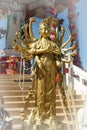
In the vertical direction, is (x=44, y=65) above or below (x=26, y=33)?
below

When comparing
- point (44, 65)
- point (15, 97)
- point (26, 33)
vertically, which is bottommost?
point (15, 97)

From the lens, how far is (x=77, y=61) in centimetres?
858

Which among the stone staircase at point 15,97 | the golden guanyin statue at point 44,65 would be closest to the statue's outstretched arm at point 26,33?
the golden guanyin statue at point 44,65

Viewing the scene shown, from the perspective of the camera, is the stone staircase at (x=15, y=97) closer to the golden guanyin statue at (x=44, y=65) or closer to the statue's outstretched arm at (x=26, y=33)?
the golden guanyin statue at (x=44, y=65)

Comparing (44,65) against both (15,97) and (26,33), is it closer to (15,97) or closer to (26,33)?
(26,33)

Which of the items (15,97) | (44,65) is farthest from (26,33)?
(15,97)

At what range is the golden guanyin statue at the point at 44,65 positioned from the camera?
2.21 m

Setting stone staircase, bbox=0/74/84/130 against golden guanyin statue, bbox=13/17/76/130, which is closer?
golden guanyin statue, bbox=13/17/76/130

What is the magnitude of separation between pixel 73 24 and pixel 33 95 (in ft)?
23.2

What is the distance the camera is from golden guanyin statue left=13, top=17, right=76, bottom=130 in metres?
2.21

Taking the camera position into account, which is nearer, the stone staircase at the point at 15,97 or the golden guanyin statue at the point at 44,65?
the golden guanyin statue at the point at 44,65

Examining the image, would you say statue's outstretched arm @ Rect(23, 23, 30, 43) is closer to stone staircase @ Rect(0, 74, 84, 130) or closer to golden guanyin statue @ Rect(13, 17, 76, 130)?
golden guanyin statue @ Rect(13, 17, 76, 130)

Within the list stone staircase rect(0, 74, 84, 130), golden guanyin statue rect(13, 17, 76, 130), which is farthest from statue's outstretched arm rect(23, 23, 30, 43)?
stone staircase rect(0, 74, 84, 130)

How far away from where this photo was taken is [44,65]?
89.1 inches
